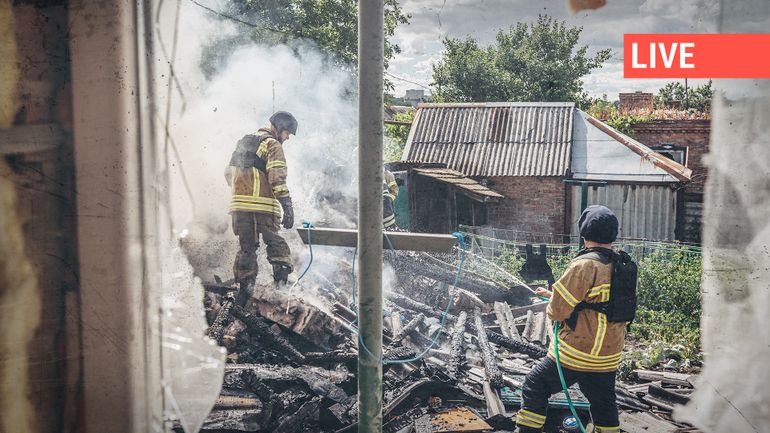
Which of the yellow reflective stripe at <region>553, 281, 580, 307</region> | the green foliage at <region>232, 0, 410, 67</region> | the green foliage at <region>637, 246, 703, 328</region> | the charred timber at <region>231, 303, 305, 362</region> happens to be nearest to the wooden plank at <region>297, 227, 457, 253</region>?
the yellow reflective stripe at <region>553, 281, 580, 307</region>

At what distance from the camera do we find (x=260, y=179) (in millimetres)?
6086

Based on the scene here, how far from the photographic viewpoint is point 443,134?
50.1ft

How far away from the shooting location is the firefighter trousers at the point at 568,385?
3.72m

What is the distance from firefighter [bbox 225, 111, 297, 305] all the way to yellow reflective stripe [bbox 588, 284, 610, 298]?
134 inches

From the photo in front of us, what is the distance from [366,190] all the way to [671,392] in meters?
3.93

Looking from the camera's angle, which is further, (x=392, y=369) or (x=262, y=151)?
(x=262, y=151)

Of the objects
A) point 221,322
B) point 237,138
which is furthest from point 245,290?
point 237,138

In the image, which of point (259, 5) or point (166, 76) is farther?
point (259, 5)

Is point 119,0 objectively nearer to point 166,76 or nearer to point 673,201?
point 166,76

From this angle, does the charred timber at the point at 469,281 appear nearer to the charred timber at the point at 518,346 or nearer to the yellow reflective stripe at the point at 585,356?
the charred timber at the point at 518,346

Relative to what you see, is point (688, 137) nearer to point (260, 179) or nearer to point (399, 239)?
point (260, 179)

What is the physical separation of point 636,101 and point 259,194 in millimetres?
17345

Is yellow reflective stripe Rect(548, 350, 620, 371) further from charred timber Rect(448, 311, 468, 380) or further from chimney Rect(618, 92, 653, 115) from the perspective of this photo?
chimney Rect(618, 92, 653, 115)

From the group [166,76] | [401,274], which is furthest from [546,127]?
[166,76]
